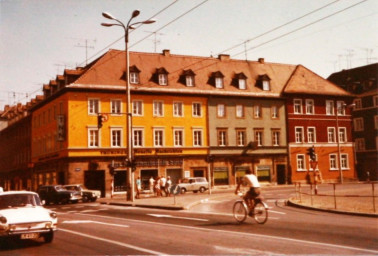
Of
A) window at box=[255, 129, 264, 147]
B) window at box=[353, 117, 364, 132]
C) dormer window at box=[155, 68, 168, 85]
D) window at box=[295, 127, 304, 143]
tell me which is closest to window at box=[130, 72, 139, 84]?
dormer window at box=[155, 68, 168, 85]

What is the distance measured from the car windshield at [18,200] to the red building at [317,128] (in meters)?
46.2

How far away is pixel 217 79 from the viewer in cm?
5431

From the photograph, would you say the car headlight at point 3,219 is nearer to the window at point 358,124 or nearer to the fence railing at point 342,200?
the fence railing at point 342,200

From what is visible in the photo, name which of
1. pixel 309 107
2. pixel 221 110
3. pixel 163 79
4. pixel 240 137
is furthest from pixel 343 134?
pixel 163 79

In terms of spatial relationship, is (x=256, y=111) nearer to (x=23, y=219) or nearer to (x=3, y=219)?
(x=23, y=219)

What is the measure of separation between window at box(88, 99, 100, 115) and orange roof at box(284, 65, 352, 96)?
2280cm

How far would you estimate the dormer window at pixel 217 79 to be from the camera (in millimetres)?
54094

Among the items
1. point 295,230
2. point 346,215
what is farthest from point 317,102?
point 295,230

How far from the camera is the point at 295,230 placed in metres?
12.8

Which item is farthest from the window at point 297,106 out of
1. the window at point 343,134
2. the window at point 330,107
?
the window at point 343,134

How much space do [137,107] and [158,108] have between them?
2376 millimetres

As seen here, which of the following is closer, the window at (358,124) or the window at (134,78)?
the window at (134,78)

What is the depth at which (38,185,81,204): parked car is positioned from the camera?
3534 centimetres

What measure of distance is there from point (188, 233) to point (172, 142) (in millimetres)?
38132
